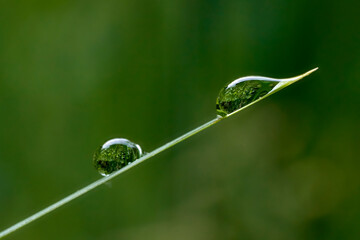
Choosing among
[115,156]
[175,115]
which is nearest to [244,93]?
[115,156]

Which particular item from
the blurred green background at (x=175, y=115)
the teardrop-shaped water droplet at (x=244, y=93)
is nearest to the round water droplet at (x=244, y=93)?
the teardrop-shaped water droplet at (x=244, y=93)

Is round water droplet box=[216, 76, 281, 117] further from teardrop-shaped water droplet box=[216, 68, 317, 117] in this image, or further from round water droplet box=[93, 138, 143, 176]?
round water droplet box=[93, 138, 143, 176]

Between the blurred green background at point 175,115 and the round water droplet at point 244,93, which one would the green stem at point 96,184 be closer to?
the round water droplet at point 244,93

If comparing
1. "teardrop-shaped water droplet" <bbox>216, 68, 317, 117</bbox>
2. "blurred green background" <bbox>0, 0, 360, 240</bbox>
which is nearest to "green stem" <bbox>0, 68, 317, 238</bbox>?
"teardrop-shaped water droplet" <bbox>216, 68, 317, 117</bbox>

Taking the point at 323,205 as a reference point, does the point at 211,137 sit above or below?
above

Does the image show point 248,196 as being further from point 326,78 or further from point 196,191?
point 326,78

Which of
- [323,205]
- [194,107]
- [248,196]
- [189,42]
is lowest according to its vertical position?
[323,205]

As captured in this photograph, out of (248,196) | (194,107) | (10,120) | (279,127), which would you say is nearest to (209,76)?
(194,107)

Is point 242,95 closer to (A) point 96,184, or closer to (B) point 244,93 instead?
(B) point 244,93
